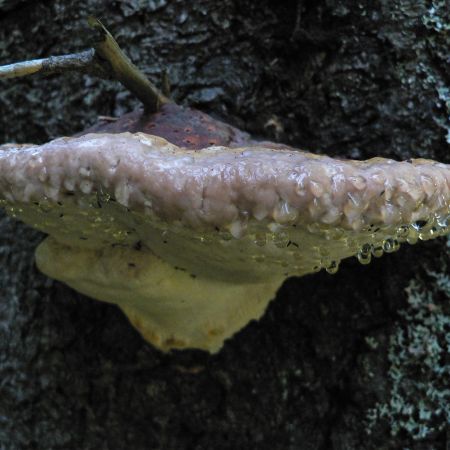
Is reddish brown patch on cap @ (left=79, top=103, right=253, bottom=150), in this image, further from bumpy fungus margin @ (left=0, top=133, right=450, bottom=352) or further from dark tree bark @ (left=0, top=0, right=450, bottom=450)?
dark tree bark @ (left=0, top=0, right=450, bottom=450)

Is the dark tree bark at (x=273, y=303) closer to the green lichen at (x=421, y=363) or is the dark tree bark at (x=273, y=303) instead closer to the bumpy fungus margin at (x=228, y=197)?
the green lichen at (x=421, y=363)

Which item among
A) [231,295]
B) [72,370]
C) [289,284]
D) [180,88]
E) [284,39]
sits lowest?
[72,370]

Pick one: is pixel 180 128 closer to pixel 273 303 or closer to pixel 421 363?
pixel 273 303

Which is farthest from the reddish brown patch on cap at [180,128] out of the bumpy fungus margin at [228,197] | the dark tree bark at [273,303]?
the dark tree bark at [273,303]

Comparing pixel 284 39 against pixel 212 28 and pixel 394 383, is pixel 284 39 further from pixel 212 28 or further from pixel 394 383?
pixel 394 383

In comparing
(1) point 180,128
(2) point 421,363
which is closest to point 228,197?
(1) point 180,128

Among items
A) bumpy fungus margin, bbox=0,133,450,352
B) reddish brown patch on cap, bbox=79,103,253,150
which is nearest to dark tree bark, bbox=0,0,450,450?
reddish brown patch on cap, bbox=79,103,253,150

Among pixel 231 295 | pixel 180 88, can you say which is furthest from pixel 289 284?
pixel 180 88
